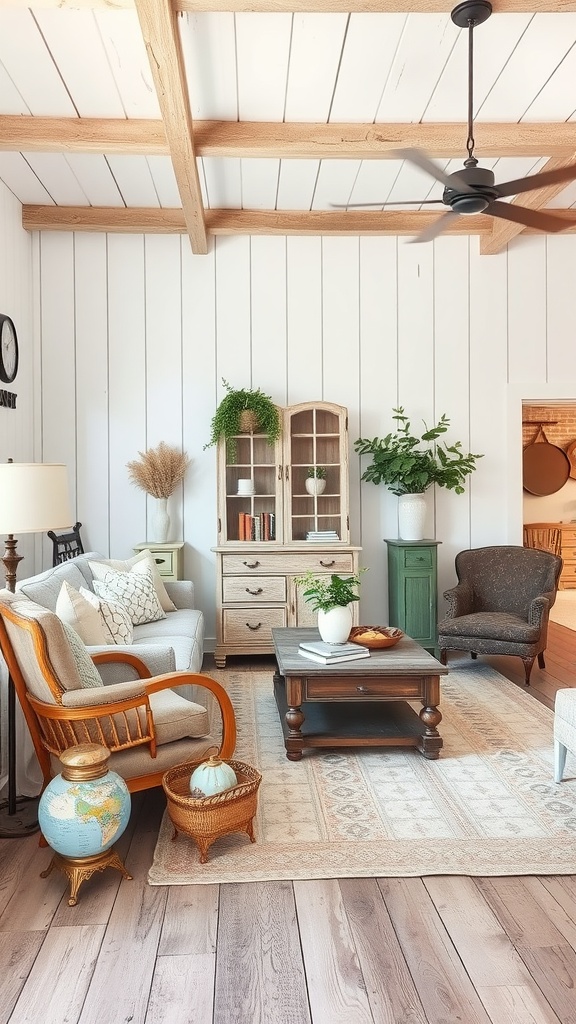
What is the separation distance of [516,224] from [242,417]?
245 centimetres

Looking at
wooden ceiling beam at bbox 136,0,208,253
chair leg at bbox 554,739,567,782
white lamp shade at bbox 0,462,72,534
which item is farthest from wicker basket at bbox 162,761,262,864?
wooden ceiling beam at bbox 136,0,208,253

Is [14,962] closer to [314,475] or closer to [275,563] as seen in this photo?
[275,563]

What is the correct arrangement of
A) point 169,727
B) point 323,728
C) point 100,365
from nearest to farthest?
1. point 169,727
2. point 323,728
3. point 100,365

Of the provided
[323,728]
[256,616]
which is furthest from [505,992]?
[256,616]

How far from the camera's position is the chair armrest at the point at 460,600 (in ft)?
17.7

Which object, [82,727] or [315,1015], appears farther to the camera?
[82,727]

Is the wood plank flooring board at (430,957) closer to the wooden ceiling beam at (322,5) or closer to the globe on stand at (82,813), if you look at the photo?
the globe on stand at (82,813)

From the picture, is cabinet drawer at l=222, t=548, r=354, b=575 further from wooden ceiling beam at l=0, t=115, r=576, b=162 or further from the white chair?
wooden ceiling beam at l=0, t=115, r=576, b=162

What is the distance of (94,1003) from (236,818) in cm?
85

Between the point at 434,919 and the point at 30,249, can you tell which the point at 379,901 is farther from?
the point at 30,249

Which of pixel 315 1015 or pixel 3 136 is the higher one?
pixel 3 136

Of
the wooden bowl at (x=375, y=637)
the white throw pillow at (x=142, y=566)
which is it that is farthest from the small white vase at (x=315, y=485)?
the wooden bowl at (x=375, y=637)

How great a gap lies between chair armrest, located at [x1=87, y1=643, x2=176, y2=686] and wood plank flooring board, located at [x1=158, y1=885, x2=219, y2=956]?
0.95 meters

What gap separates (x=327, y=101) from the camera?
3.97m
